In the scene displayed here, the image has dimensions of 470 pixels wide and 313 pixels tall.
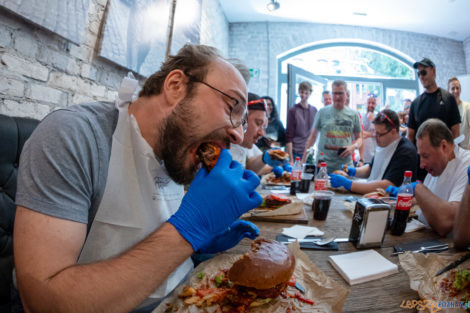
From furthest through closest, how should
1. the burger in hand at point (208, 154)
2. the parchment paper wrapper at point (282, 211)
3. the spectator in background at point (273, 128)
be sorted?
the spectator in background at point (273, 128), the parchment paper wrapper at point (282, 211), the burger in hand at point (208, 154)

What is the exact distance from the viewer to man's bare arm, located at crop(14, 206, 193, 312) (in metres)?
0.73

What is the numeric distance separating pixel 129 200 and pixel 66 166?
0.97ft

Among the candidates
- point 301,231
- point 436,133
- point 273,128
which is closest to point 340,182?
point 436,133

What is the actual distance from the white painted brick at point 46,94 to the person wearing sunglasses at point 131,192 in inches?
39.5

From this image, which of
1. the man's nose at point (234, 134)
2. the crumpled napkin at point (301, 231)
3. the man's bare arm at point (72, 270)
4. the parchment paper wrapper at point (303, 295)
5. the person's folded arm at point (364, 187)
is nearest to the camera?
the man's bare arm at point (72, 270)

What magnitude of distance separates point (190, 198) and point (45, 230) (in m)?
0.47

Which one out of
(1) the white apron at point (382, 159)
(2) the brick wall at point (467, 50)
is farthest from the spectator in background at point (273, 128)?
(2) the brick wall at point (467, 50)

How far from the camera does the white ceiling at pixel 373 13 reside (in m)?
6.78

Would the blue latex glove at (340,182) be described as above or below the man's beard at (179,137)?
below

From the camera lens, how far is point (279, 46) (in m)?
8.25

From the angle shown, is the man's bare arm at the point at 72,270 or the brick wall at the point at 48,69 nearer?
the man's bare arm at the point at 72,270

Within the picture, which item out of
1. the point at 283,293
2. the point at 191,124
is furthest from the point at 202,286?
the point at 191,124

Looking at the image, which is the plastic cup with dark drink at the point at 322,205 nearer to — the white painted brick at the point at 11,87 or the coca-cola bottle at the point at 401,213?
the coca-cola bottle at the point at 401,213

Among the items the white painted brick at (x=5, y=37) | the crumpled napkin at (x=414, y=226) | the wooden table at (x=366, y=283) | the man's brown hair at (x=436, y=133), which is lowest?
the wooden table at (x=366, y=283)
